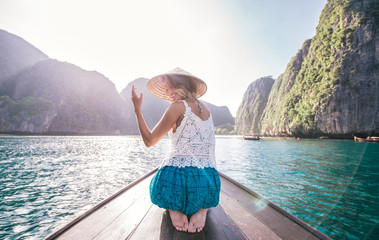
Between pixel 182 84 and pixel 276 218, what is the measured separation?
2042 mm

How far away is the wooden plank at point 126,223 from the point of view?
64.9 inches

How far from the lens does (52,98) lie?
85812mm

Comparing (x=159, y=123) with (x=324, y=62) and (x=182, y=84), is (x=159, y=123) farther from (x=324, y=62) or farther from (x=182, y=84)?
(x=324, y=62)

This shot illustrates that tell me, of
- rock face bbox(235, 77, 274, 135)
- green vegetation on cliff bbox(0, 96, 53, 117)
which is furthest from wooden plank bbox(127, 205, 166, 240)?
rock face bbox(235, 77, 274, 135)

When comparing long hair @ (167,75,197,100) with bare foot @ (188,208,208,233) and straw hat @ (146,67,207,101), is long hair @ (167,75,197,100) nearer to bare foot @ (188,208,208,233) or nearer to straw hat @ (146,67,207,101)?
straw hat @ (146,67,207,101)

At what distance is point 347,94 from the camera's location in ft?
119

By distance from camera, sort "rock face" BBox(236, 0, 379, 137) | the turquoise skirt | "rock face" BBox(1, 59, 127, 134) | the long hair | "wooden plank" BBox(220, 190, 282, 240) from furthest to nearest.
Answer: "rock face" BBox(1, 59, 127, 134) → "rock face" BBox(236, 0, 379, 137) → the long hair → "wooden plank" BBox(220, 190, 282, 240) → the turquoise skirt

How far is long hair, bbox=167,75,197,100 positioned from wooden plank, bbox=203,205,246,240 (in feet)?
4.77

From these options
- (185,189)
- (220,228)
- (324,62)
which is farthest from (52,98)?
(324,62)

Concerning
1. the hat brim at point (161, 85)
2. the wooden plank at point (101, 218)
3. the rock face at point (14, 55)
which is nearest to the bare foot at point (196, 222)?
the wooden plank at point (101, 218)

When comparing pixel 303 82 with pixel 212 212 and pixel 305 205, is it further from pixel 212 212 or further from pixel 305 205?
pixel 212 212

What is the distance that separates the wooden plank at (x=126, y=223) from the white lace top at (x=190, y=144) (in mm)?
825

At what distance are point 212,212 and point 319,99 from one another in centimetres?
5065

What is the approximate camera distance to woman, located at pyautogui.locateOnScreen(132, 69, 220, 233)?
159cm
